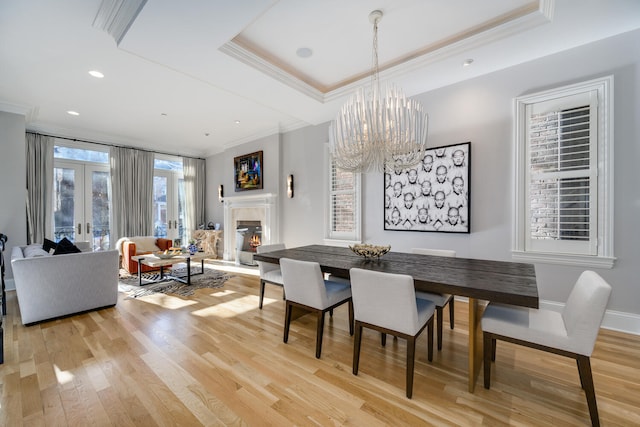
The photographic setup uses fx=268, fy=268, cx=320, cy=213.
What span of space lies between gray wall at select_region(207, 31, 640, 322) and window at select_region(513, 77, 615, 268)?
0.28ft

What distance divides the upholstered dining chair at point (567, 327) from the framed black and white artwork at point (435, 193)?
1609 mm

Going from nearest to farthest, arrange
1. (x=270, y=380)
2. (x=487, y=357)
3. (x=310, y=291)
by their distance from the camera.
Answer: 1. (x=487, y=357)
2. (x=270, y=380)
3. (x=310, y=291)

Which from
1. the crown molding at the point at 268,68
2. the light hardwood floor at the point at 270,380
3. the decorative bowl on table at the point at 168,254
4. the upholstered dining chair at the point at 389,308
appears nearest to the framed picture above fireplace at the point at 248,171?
the decorative bowl on table at the point at 168,254

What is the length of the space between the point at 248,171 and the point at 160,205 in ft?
8.68

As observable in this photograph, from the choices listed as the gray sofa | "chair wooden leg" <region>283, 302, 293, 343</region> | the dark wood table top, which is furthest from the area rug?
"chair wooden leg" <region>283, 302, 293, 343</region>

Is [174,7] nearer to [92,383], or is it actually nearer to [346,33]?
[346,33]

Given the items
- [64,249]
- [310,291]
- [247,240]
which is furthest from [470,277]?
[247,240]

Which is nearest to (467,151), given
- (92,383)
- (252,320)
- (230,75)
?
(230,75)

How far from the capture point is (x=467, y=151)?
3.31 metres

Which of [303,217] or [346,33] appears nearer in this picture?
[346,33]

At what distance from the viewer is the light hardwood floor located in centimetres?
159

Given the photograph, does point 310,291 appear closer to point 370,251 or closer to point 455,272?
point 370,251

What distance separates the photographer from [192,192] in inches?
289

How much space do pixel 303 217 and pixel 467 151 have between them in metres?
3.01
